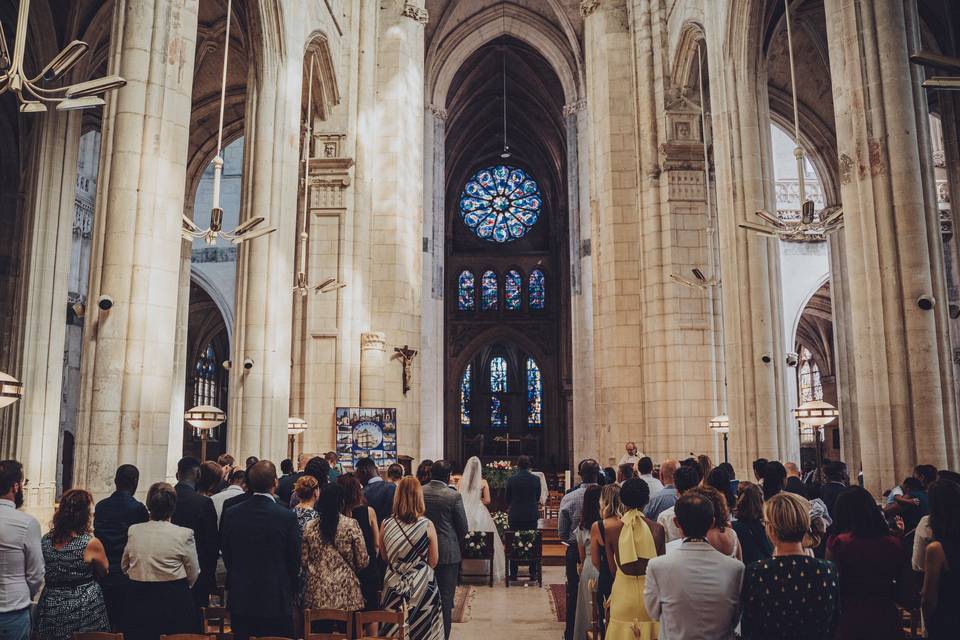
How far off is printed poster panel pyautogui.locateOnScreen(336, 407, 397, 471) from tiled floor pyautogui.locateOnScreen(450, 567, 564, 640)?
13.6ft

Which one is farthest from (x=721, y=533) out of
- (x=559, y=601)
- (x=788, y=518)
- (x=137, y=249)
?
(x=137, y=249)

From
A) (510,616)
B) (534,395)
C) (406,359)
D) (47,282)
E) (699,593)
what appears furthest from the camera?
(534,395)

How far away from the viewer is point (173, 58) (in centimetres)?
823

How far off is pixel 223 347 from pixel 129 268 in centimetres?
2650

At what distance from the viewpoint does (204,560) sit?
4.95 meters

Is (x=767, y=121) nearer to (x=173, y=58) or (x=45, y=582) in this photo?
(x=173, y=58)

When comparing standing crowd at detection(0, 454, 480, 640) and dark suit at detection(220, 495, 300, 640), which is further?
dark suit at detection(220, 495, 300, 640)

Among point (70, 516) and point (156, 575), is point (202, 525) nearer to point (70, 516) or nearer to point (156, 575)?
point (156, 575)

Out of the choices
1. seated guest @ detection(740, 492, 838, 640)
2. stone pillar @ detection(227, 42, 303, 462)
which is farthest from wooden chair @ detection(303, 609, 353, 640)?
stone pillar @ detection(227, 42, 303, 462)

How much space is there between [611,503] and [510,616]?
145 inches

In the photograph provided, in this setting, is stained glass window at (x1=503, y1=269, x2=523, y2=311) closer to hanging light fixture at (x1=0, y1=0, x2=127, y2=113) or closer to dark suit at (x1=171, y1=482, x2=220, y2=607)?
hanging light fixture at (x1=0, y1=0, x2=127, y2=113)

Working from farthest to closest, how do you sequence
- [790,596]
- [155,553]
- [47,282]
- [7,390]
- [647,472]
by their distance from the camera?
1. [47,282]
2. [7,390]
3. [647,472]
4. [155,553]
5. [790,596]

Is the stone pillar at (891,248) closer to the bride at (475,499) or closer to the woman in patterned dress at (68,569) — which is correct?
the bride at (475,499)

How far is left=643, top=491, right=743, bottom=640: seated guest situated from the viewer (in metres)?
3.13
